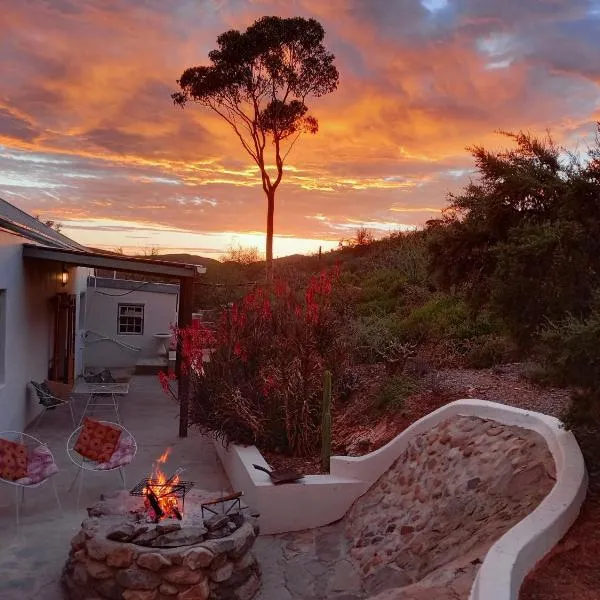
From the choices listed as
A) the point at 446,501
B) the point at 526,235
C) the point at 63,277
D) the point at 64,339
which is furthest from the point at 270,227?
the point at 446,501

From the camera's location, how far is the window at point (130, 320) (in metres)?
18.0

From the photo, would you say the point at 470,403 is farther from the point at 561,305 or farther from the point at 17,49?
the point at 17,49

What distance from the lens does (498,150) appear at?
677 centimetres

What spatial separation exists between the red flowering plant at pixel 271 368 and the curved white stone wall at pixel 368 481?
499mm

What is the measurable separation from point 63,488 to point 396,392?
433cm

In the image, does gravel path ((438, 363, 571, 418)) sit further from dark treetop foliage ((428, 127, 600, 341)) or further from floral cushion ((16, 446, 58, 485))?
floral cushion ((16, 446, 58, 485))

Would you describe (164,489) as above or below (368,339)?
below

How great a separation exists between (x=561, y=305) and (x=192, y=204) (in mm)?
17311

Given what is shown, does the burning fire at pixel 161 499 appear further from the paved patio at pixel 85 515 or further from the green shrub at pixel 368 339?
the green shrub at pixel 368 339

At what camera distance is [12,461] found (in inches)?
255

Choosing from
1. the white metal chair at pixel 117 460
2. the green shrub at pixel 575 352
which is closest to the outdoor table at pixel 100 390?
the white metal chair at pixel 117 460

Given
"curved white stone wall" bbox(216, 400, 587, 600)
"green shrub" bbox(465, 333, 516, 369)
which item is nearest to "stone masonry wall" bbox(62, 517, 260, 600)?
"curved white stone wall" bbox(216, 400, 587, 600)

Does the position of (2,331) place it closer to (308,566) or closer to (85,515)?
(85,515)

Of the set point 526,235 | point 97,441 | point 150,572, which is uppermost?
point 526,235
